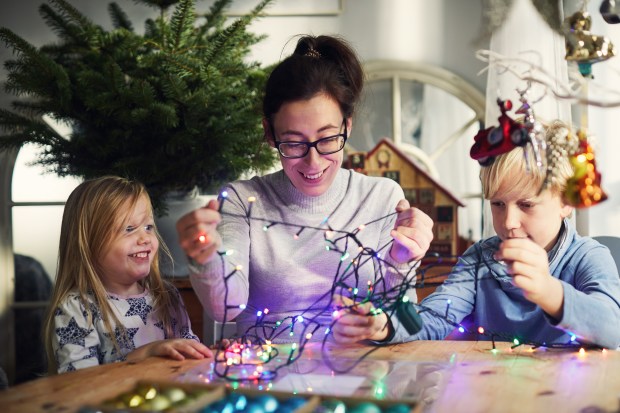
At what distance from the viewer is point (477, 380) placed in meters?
1.09

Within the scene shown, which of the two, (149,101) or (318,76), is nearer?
(318,76)

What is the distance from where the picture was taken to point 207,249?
1.13 meters

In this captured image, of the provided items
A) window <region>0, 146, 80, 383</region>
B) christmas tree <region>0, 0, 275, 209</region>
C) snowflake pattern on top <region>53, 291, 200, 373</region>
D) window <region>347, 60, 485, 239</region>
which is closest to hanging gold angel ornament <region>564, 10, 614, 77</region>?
snowflake pattern on top <region>53, 291, 200, 373</region>

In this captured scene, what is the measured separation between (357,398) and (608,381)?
0.38 meters

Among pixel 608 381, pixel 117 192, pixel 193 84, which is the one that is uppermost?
pixel 193 84

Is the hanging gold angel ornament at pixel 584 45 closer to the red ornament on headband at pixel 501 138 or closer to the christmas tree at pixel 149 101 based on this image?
the red ornament on headband at pixel 501 138

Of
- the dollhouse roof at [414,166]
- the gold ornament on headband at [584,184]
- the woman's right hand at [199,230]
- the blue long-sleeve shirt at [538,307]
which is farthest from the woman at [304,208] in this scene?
the dollhouse roof at [414,166]

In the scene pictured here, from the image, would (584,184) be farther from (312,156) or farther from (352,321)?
(312,156)

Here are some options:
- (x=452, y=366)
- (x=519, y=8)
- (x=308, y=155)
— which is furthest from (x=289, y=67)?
(x=519, y=8)

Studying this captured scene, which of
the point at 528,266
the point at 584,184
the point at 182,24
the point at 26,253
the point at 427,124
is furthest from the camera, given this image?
the point at 26,253

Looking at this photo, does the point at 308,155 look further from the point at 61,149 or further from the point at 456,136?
the point at 456,136

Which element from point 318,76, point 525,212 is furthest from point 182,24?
point 525,212

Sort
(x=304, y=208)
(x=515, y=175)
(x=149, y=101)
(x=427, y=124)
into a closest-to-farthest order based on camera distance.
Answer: (x=515, y=175), (x=304, y=208), (x=149, y=101), (x=427, y=124)

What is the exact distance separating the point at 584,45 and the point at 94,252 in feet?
3.70
